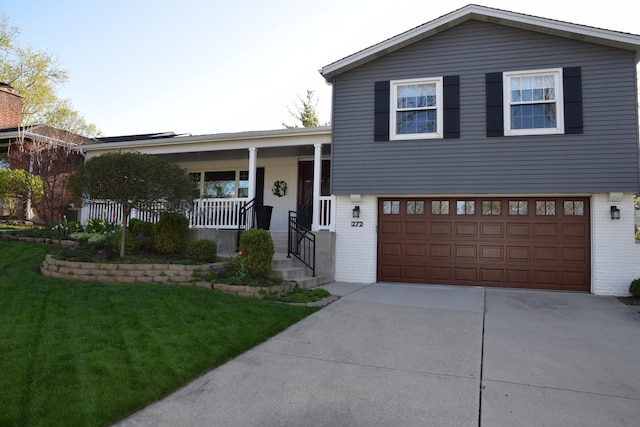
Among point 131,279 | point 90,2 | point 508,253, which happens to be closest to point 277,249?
point 131,279

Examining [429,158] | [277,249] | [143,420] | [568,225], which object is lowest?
[143,420]

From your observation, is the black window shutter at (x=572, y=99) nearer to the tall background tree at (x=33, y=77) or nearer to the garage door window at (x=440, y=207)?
the garage door window at (x=440, y=207)

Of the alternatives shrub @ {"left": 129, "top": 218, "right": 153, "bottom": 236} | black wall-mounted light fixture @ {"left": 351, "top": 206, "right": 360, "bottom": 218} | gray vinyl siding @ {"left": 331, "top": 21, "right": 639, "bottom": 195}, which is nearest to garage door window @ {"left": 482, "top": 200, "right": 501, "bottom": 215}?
gray vinyl siding @ {"left": 331, "top": 21, "right": 639, "bottom": 195}

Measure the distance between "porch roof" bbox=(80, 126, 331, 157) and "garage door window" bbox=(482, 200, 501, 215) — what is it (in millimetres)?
3994

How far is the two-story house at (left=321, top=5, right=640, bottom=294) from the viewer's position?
7723mm

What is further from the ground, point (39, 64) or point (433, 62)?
point (39, 64)

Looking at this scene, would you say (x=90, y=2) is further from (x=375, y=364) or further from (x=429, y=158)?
(x=375, y=364)

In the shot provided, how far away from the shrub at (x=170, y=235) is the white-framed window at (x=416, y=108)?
200 inches

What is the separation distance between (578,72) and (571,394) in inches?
287

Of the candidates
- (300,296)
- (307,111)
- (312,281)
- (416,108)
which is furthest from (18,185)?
(307,111)

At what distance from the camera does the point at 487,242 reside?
27.9 ft

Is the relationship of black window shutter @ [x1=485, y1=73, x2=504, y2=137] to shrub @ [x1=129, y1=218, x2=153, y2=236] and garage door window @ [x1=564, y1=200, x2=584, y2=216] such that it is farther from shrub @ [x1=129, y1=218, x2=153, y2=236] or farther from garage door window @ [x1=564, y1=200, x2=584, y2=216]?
shrub @ [x1=129, y1=218, x2=153, y2=236]

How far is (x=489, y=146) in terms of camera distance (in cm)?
822

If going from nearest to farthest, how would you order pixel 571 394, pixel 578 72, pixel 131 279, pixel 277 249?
pixel 571 394 < pixel 131 279 < pixel 578 72 < pixel 277 249
